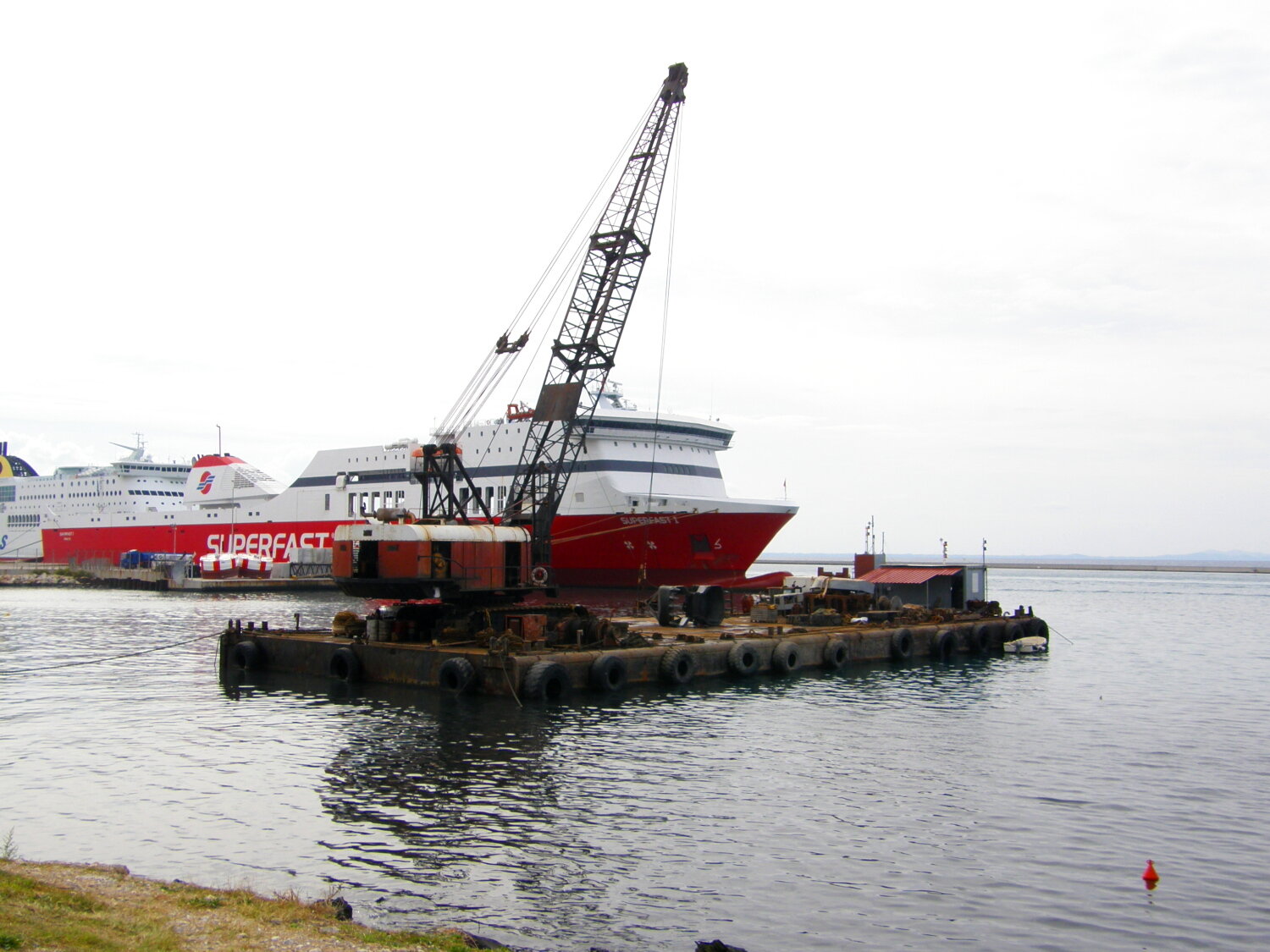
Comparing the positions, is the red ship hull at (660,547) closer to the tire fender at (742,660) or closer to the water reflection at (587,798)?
the tire fender at (742,660)

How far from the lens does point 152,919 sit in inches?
394

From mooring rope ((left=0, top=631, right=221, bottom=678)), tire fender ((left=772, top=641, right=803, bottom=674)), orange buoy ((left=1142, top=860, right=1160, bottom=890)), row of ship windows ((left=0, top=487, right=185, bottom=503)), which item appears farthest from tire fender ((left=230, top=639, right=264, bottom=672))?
row of ship windows ((left=0, top=487, right=185, bottom=503))

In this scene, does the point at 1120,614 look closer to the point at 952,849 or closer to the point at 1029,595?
the point at 1029,595

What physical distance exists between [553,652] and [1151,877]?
58.1 ft

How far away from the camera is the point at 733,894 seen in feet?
43.6

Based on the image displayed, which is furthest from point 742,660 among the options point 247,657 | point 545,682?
point 247,657

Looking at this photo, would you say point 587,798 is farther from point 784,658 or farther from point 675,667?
point 784,658

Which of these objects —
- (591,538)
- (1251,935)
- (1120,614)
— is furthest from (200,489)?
(1251,935)

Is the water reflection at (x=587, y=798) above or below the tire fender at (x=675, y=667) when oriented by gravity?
below

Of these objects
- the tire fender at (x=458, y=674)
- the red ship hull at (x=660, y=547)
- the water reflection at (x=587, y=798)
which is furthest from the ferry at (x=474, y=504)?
the water reflection at (x=587, y=798)

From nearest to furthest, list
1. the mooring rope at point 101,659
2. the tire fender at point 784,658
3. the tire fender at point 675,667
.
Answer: the tire fender at point 675,667 → the tire fender at point 784,658 → the mooring rope at point 101,659

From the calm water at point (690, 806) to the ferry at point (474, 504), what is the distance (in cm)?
1651

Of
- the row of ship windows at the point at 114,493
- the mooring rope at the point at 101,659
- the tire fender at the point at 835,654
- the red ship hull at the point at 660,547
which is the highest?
the row of ship windows at the point at 114,493

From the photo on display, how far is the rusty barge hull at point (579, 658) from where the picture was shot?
89.2 ft
